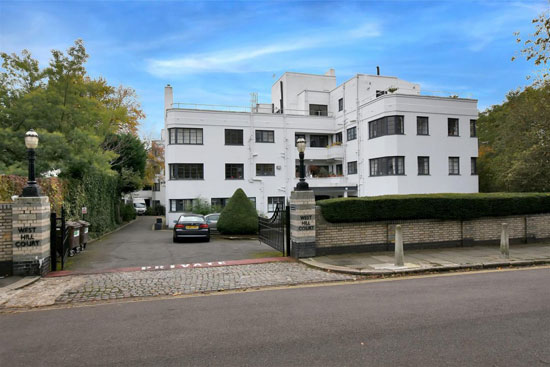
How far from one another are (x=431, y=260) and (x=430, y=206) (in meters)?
2.24

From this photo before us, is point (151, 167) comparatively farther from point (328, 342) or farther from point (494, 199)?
point (328, 342)

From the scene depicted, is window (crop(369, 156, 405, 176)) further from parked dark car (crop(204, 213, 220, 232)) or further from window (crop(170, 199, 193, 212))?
window (crop(170, 199, 193, 212))

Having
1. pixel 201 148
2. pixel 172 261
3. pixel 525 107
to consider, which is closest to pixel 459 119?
pixel 525 107

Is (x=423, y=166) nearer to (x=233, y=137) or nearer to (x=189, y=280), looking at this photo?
(x=233, y=137)

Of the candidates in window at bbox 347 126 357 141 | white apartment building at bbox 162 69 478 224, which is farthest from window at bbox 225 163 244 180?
window at bbox 347 126 357 141

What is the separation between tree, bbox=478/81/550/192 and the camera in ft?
76.5

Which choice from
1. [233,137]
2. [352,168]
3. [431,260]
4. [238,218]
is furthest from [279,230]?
[352,168]

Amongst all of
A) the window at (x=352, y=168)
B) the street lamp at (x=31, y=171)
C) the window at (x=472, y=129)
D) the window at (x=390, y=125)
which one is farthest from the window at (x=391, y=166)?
the street lamp at (x=31, y=171)

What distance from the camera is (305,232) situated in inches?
445

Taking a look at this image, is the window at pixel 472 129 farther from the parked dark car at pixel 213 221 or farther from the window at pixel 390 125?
the parked dark car at pixel 213 221

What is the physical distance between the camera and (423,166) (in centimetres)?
2816

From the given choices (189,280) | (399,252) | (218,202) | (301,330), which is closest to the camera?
(301,330)

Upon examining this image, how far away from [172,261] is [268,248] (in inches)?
160

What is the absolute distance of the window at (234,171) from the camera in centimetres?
3122
